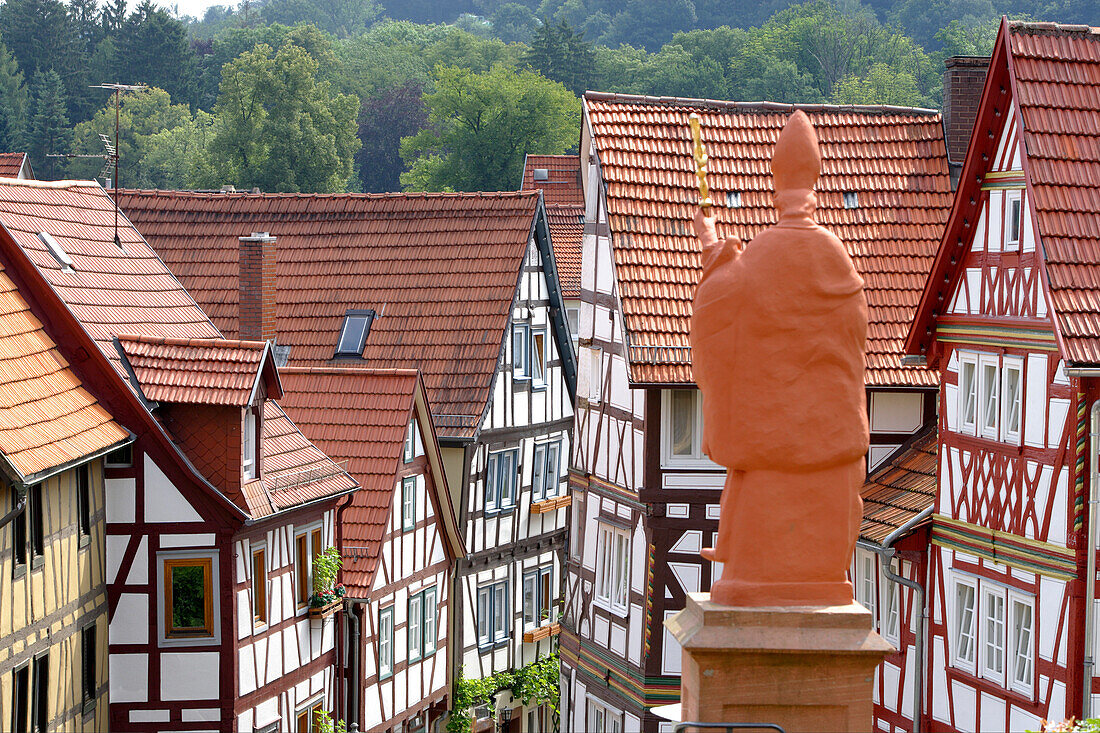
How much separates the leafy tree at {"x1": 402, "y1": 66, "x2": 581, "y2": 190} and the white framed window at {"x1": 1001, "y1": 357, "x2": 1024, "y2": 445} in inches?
2478

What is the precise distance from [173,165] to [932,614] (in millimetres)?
78584

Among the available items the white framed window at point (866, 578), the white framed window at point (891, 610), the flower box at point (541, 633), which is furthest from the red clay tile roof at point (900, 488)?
the flower box at point (541, 633)

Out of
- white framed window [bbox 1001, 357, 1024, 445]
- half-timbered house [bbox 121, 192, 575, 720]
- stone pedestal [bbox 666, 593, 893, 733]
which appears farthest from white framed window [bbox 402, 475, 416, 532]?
stone pedestal [bbox 666, 593, 893, 733]

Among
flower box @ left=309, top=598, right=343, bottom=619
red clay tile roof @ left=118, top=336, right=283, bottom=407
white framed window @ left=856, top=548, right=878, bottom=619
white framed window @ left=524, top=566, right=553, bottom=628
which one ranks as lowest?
white framed window @ left=524, top=566, right=553, bottom=628

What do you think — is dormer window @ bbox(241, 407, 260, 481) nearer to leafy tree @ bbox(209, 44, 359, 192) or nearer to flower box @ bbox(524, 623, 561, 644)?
flower box @ bbox(524, 623, 561, 644)

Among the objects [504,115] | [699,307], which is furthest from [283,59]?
[699,307]

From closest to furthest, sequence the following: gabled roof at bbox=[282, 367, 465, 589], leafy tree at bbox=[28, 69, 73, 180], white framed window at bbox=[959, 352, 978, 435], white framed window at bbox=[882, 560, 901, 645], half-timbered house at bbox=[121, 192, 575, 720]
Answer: white framed window at bbox=[959, 352, 978, 435] < white framed window at bbox=[882, 560, 901, 645] < gabled roof at bbox=[282, 367, 465, 589] < half-timbered house at bbox=[121, 192, 575, 720] < leafy tree at bbox=[28, 69, 73, 180]

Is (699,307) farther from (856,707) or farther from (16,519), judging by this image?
(16,519)

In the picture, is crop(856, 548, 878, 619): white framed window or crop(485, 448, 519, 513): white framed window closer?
crop(856, 548, 878, 619): white framed window

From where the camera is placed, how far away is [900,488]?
2406 centimetres

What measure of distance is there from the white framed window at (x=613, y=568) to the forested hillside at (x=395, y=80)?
53306mm

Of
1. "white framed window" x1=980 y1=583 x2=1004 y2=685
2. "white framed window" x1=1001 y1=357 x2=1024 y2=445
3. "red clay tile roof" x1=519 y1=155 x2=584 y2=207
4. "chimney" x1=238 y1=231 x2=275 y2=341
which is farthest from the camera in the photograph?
"red clay tile roof" x1=519 y1=155 x2=584 y2=207

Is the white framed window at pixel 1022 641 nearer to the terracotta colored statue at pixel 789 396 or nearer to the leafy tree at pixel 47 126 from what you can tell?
the terracotta colored statue at pixel 789 396

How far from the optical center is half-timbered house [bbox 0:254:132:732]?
18.6 meters
